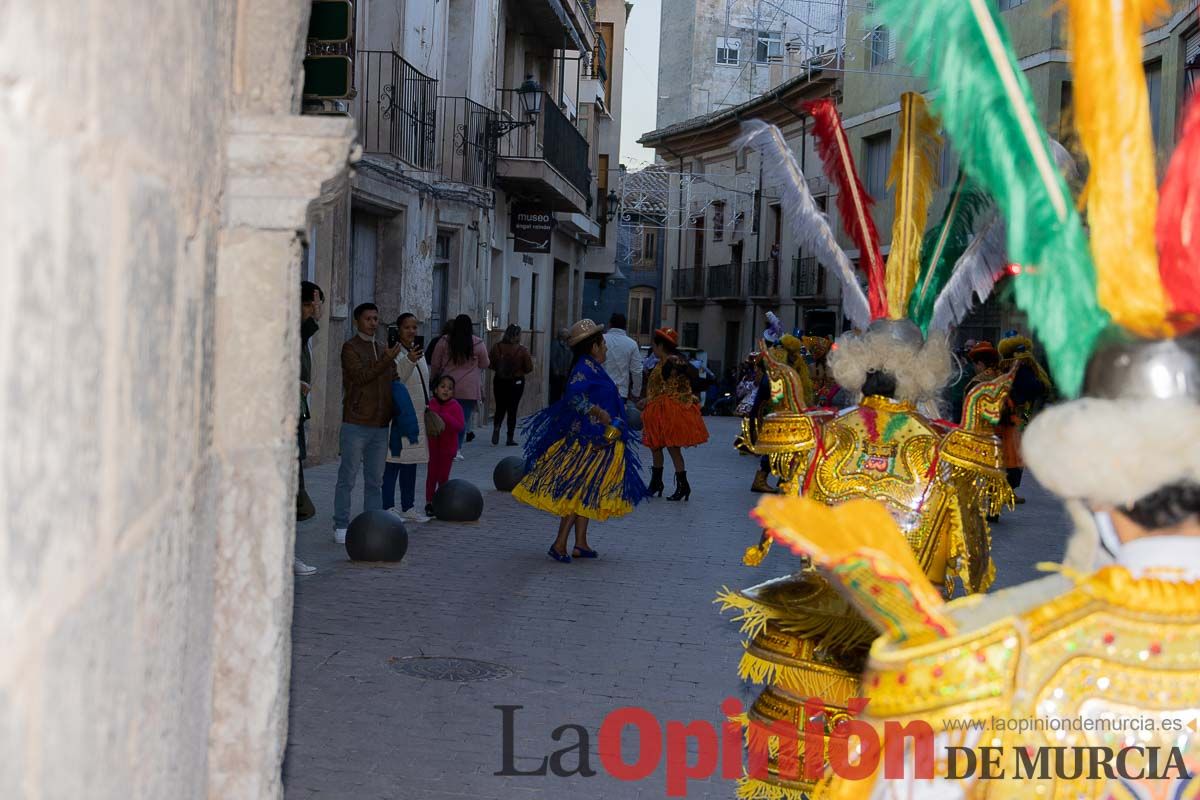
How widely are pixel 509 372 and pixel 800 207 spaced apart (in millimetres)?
12554

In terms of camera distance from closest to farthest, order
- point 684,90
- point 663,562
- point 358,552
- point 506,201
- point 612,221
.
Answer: point 358,552 < point 663,562 < point 506,201 < point 612,221 < point 684,90

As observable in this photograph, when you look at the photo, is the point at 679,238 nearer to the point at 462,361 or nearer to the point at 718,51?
the point at 718,51

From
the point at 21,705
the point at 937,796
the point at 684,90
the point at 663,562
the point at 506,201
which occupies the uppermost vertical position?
the point at 684,90

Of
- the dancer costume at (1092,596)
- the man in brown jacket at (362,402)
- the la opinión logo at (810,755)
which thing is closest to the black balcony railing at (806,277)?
the man in brown jacket at (362,402)

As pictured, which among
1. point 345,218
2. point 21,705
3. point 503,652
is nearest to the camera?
point 21,705

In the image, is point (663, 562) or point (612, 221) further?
point (612, 221)

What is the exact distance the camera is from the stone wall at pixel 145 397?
0.95 metres

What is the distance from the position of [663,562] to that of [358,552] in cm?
228

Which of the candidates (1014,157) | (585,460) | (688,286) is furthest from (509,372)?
(688,286)

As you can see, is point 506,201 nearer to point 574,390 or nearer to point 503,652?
point 574,390

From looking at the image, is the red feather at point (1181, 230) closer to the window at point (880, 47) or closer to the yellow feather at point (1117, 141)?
the yellow feather at point (1117, 141)

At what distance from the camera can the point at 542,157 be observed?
23.1 m

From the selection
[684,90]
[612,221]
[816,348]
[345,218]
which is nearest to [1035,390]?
[816,348]

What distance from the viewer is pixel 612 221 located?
40.0 m
